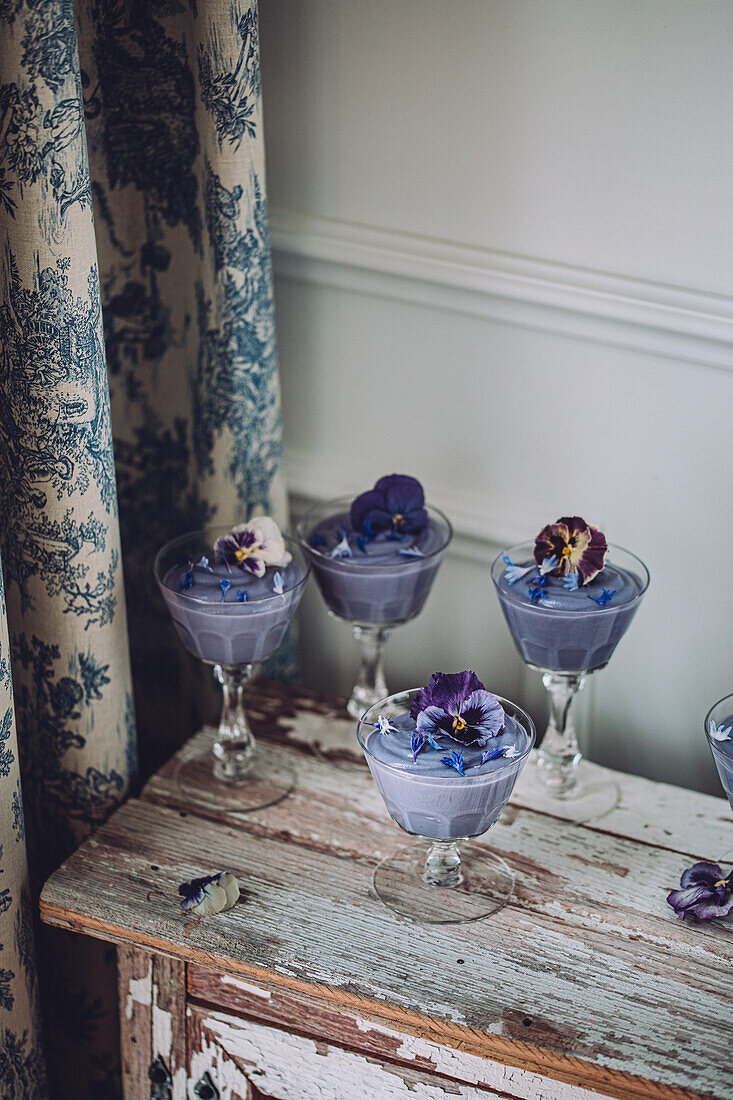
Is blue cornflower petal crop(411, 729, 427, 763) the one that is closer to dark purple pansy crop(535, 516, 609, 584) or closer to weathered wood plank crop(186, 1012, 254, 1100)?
dark purple pansy crop(535, 516, 609, 584)

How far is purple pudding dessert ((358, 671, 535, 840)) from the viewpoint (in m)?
0.87

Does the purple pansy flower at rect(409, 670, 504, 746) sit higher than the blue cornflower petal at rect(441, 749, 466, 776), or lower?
higher

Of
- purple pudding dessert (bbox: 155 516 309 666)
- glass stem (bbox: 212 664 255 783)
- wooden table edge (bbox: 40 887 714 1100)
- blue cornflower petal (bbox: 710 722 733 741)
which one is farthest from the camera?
glass stem (bbox: 212 664 255 783)

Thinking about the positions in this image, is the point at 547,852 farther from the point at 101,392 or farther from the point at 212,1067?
the point at 101,392

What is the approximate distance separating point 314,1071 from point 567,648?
45 cm

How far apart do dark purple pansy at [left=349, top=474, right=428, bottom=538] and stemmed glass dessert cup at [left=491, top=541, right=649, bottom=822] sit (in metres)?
0.10

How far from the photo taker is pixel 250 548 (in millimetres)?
1064

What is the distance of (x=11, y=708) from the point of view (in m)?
0.94

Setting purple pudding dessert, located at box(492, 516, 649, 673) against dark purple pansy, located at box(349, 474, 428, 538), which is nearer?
purple pudding dessert, located at box(492, 516, 649, 673)

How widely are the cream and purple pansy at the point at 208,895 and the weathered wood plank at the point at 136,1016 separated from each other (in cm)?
7

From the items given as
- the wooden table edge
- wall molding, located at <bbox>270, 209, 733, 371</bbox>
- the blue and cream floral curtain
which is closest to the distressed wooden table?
the wooden table edge

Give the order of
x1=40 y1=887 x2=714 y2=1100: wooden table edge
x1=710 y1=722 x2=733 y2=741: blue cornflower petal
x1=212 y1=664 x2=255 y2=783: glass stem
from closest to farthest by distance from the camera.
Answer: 1. x1=40 y1=887 x2=714 y2=1100: wooden table edge
2. x1=710 y1=722 x2=733 y2=741: blue cornflower petal
3. x1=212 y1=664 x2=255 y2=783: glass stem

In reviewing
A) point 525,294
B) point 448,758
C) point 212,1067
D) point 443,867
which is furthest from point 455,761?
point 525,294

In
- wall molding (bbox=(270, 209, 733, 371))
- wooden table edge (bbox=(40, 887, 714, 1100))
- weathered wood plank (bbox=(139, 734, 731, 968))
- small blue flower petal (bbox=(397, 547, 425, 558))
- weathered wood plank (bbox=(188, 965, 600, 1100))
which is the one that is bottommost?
weathered wood plank (bbox=(188, 965, 600, 1100))
